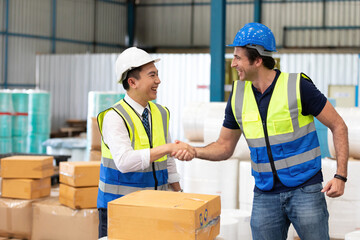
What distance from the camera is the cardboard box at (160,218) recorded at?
256 cm

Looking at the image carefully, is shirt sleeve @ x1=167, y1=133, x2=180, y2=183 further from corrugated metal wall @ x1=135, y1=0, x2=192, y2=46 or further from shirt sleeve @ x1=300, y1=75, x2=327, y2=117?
corrugated metal wall @ x1=135, y1=0, x2=192, y2=46

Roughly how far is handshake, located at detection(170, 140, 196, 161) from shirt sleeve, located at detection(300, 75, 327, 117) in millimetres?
744

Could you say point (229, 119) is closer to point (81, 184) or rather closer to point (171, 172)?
point (171, 172)

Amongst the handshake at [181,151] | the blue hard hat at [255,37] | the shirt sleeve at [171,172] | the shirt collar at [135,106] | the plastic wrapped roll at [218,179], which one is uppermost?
the blue hard hat at [255,37]

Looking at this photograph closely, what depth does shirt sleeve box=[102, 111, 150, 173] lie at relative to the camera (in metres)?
2.93

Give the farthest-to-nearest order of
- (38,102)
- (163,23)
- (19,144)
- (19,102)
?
(163,23), (38,102), (19,144), (19,102)

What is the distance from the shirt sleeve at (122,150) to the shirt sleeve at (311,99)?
35.6 inches

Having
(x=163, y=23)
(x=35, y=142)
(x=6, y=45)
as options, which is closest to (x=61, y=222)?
(x=35, y=142)

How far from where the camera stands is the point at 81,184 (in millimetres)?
5008

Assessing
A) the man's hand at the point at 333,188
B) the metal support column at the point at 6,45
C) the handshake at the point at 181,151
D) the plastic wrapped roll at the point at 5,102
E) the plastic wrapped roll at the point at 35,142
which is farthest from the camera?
the metal support column at the point at 6,45

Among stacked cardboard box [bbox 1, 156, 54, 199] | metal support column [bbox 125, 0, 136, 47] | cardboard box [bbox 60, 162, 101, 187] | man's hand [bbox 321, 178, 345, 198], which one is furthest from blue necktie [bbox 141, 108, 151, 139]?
metal support column [bbox 125, 0, 136, 47]

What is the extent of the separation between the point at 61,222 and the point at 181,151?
2.47 m

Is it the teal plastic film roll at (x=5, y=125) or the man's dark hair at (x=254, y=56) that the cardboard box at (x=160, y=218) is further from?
the teal plastic film roll at (x=5, y=125)

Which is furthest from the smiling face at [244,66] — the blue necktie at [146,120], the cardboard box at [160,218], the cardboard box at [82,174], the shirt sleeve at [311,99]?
the cardboard box at [82,174]
